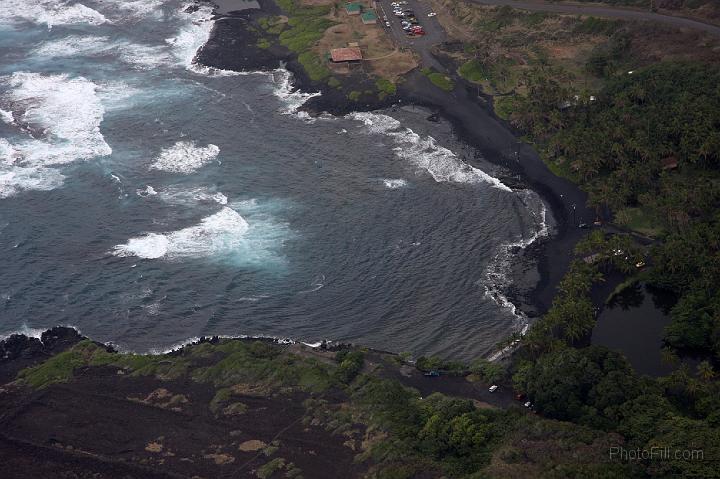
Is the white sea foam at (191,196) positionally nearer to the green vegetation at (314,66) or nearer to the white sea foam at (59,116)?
the white sea foam at (59,116)

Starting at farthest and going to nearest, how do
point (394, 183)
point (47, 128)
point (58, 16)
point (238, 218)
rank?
point (58, 16) < point (47, 128) < point (394, 183) < point (238, 218)

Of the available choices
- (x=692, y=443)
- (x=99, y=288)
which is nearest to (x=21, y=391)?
(x=99, y=288)

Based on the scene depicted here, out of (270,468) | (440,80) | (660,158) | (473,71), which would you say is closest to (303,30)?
(440,80)


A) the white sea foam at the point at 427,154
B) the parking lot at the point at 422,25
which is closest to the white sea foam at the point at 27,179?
the white sea foam at the point at 427,154

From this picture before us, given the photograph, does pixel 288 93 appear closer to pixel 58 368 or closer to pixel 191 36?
pixel 191 36

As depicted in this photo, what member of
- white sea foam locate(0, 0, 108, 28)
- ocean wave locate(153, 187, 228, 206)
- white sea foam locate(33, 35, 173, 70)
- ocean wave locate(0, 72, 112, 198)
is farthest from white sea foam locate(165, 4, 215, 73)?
ocean wave locate(153, 187, 228, 206)
